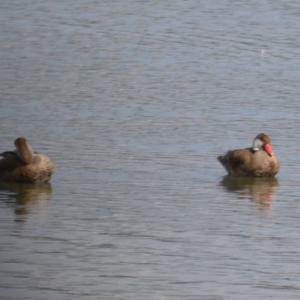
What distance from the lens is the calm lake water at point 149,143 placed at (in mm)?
14133

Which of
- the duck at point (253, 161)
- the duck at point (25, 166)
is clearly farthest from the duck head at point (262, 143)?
the duck at point (25, 166)

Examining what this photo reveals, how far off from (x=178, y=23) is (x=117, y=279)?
20.1 meters

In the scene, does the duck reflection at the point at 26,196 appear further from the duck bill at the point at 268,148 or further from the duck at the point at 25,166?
the duck bill at the point at 268,148

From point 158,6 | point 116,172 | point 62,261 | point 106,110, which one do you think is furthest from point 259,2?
point 62,261

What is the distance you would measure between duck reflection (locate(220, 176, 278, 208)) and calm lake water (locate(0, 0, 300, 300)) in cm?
3

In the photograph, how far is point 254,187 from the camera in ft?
62.3

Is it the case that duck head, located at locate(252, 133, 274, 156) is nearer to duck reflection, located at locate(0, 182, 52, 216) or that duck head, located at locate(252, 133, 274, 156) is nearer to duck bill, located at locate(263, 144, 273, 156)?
duck bill, located at locate(263, 144, 273, 156)

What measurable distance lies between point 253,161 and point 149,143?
2.10 meters

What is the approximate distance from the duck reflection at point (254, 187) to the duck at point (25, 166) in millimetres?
2102

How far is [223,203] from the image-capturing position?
1769cm

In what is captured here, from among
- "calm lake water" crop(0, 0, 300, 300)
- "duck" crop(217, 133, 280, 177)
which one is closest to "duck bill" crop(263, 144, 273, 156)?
"duck" crop(217, 133, 280, 177)

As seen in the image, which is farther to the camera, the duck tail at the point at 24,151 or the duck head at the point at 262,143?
the duck head at the point at 262,143

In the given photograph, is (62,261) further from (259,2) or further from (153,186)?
(259,2)

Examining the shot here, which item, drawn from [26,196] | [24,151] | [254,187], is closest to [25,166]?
[24,151]
